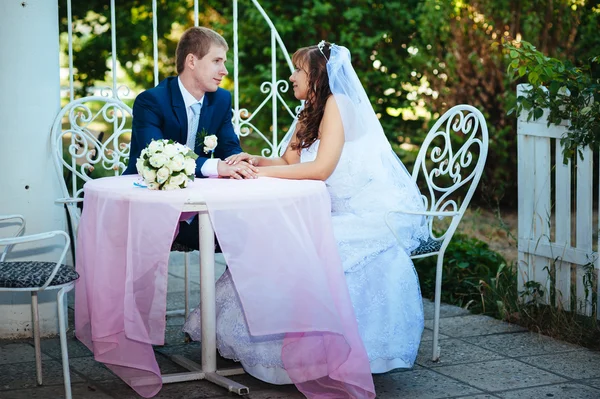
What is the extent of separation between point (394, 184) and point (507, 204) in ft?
14.9

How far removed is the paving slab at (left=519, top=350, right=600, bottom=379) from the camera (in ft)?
13.0

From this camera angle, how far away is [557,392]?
12.2 feet

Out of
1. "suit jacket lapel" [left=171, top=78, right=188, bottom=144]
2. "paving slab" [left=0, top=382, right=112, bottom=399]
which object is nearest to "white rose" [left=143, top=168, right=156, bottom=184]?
"suit jacket lapel" [left=171, top=78, right=188, bottom=144]

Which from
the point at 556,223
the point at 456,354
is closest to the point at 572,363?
the point at 456,354

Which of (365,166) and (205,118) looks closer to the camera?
(365,166)

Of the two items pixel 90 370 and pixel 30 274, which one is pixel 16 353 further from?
pixel 30 274

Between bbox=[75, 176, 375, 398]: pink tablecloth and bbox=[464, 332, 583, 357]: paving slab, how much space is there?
1.04 metres

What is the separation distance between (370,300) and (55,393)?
1351 mm

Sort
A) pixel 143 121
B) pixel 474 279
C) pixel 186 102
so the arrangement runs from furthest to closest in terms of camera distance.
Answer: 1. pixel 474 279
2. pixel 186 102
3. pixel 143 121

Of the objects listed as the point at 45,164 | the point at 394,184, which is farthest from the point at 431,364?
the point at 45,164

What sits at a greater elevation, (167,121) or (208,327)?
(167,121)

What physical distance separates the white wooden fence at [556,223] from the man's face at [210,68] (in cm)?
165

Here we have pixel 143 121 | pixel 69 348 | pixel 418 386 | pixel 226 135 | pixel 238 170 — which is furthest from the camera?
pixel 226 135

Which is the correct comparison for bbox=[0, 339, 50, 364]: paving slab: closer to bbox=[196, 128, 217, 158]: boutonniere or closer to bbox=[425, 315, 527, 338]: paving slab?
bbox=[196, 128, 217, 158]: boutonniere
